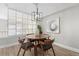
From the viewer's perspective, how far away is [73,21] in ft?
5.33

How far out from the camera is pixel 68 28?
1633mm

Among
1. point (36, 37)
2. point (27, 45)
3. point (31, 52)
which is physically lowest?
point (31, 52)

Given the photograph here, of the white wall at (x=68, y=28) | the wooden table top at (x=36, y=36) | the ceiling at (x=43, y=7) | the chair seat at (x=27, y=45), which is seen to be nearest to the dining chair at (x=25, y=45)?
the chair seat at (x=27, y=45)

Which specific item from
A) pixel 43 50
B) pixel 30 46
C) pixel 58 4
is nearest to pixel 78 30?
pixel 58 4

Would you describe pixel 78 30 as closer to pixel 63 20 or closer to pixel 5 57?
pixel 63 20

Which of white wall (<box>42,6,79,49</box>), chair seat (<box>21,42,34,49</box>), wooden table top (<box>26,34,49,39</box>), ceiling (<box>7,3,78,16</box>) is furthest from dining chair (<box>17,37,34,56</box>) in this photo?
ceiling (<box>7,3,78,16</box>)

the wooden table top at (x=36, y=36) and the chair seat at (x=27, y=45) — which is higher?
the wooden table top at (x=36, y=36)

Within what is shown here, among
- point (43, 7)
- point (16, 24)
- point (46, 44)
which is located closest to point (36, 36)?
point (46, 44)

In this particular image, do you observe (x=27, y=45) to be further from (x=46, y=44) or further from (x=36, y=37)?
(x=46, y=44)

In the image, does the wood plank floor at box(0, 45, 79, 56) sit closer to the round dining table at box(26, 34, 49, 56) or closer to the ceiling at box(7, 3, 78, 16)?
the round dining table at box(26, 34, 49, 56)

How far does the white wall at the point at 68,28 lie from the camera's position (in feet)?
5.30

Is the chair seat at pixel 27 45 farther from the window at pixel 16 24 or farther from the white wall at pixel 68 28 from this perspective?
the white wall at pixel 68 28

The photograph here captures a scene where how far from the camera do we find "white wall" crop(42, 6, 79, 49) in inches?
63.6

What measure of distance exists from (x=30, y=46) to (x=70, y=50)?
0.67 meters
